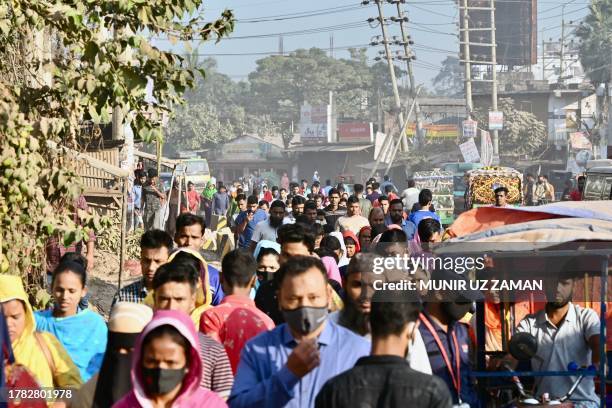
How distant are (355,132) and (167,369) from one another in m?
75.2

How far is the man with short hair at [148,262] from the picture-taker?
8023 mm

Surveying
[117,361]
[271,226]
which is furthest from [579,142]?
[117,361]

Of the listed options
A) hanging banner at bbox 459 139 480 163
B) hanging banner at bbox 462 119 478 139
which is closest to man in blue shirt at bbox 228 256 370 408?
hanging banner at bbox 459 139 480 163

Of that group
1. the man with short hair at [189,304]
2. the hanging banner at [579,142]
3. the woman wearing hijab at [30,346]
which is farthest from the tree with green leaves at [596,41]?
the woman wearing hijab at [30,346]

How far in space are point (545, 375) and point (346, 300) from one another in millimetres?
1322

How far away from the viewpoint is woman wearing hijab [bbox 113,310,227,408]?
4535mm

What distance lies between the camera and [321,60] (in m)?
106

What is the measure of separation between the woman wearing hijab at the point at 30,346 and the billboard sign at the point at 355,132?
230 ft

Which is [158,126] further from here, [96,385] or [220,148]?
[220,148]

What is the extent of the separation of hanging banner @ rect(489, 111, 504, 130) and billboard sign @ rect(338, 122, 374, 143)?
15.6 m

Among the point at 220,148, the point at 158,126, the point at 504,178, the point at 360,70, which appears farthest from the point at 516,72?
the point at 158,126

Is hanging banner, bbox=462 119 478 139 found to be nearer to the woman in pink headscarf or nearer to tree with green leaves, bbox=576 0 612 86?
tree with green leaves, bbox=576 0 612 86

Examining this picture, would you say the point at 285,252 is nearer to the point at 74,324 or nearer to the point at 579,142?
the point at 74,324

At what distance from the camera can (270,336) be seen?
200 inches
